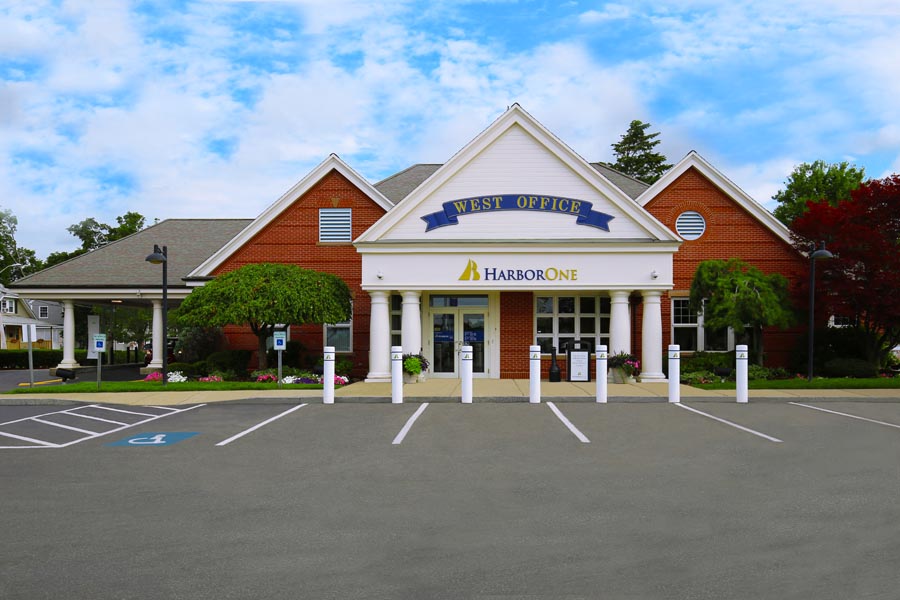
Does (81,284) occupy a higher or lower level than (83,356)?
higher

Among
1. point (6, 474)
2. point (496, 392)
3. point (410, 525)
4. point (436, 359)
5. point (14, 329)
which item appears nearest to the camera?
point (410, 525)

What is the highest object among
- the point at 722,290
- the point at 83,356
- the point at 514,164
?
the point at 514,164

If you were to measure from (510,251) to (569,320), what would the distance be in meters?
3.86

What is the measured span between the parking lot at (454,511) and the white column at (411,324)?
8.48 metres

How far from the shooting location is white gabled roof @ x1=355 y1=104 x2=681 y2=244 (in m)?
21.5

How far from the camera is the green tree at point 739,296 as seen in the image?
20.9 m

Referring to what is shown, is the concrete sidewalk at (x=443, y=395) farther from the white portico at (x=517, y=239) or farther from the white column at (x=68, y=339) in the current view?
the white column at (x=68, y=339)

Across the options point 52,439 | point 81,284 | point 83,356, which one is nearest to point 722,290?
point 52,439

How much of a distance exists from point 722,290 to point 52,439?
17.9 m

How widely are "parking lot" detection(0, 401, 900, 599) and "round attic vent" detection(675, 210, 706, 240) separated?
12.6m

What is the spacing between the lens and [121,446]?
10891mm

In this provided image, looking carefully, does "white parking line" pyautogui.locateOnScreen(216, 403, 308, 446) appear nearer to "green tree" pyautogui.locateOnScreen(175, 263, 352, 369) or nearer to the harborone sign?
"green tree" pyautogui.locateOnScreen(175, 263, 352, 369)

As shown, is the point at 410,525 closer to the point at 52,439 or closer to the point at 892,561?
the point at 892,561

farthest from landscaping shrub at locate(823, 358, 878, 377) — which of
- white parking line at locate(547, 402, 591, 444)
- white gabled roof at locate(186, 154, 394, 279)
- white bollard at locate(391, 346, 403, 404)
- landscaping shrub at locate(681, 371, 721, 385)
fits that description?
white gabled roof at locate(186, 154, 394, 279)
